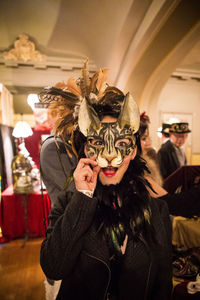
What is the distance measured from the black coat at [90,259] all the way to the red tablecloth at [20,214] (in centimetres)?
218

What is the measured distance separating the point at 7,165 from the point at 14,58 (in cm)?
246

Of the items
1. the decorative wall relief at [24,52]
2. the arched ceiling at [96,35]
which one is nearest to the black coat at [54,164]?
the arched ceiling at [96,35]

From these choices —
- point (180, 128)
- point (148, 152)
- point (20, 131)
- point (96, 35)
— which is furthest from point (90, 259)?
point (96, 35)

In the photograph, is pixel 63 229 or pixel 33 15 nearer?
pixel 63 229

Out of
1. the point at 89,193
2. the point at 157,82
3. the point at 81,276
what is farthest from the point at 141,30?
the point at 81,276

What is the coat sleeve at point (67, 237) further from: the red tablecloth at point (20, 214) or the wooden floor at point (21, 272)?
the red tablecloth at point (20, 214)

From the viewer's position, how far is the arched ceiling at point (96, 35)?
2158 mm

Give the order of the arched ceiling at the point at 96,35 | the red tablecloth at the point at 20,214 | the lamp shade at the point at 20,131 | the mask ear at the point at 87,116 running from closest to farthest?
the mask ear at the point at 87,116
the arched ceiling at the point at 96,35
the red tablecloth at the point at 20,214
the lamp shade at the point at 20,131

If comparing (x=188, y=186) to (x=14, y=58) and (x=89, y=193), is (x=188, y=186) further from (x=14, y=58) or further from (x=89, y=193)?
(x=14, y=58)

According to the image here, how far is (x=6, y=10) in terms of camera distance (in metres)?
3.06

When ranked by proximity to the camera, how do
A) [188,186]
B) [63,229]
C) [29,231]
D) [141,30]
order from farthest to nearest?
[29,231], [141,30], [188,186], [63,229]

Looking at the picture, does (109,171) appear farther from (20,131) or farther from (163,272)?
(20,131)

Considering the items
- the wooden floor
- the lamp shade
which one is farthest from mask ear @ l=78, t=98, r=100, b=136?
the lamp shade

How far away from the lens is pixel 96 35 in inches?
138
